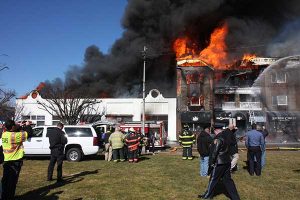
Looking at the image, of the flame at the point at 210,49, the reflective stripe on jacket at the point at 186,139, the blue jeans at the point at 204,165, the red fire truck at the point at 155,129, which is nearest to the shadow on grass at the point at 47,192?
the blue jeans at the point at 204,165

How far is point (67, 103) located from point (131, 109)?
7950 millimetres

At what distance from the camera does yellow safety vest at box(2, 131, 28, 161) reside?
6.65m

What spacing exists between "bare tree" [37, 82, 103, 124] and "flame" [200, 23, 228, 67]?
47.6ft

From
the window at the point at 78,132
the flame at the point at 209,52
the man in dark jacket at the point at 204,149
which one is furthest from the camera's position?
the flame at the point at 209,52

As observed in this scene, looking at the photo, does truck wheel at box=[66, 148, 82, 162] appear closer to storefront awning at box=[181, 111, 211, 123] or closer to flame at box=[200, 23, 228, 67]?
storefront awning at box=[181, 111, 211, 123]

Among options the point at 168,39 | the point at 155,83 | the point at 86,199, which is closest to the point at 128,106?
the point at 155,83

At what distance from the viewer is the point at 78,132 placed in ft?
49.3

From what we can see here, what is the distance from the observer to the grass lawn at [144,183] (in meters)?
7.65

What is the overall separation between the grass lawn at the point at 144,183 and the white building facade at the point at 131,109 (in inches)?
1051

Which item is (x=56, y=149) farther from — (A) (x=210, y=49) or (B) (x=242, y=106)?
(A) (x=210, y=49)

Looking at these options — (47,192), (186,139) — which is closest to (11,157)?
(47,192)

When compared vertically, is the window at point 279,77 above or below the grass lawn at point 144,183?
above

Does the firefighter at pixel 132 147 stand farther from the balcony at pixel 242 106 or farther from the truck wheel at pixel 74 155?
the balcony at pixel 242 106

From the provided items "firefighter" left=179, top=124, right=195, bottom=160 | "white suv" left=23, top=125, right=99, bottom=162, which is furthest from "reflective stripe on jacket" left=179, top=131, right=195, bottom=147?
"white suv" left=23, top=125, right=99, bottom=162
